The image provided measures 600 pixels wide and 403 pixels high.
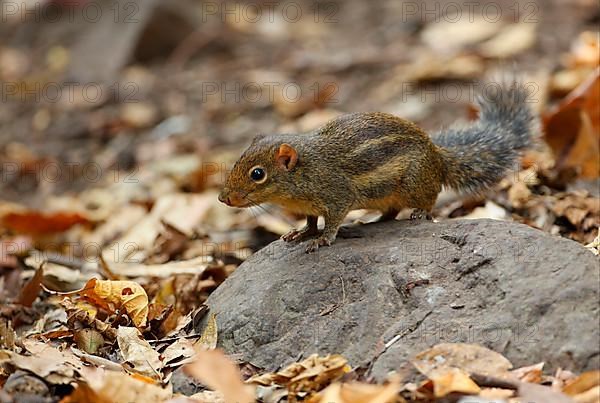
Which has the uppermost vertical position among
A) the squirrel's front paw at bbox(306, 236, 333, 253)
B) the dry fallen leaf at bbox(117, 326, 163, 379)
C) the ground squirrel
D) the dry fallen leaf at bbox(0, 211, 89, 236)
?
the ground squirrel

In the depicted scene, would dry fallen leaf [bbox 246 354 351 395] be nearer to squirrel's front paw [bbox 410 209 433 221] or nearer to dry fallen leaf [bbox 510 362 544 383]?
dry fallen leaf [bbox 510 362 544 383]

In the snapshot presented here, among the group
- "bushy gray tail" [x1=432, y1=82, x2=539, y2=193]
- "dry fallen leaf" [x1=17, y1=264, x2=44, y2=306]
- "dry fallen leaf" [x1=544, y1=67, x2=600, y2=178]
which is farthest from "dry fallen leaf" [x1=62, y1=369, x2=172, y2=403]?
"dry fallen leaf" [x1=544, y1=67, x2=600, y2=178]

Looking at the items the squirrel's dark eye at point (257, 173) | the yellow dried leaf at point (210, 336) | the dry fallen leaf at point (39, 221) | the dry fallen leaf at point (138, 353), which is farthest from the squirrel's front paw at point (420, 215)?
the dry fallen leaf at point (39, 221)

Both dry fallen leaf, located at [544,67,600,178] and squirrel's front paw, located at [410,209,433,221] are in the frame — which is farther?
dry fallen leaf, located at [544,67,600,178]

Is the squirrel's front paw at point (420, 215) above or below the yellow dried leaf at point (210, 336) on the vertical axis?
above

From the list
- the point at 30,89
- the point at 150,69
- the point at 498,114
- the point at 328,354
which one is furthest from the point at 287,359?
the point at 30,89

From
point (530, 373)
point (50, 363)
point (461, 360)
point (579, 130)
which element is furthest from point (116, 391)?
point (579, 130)

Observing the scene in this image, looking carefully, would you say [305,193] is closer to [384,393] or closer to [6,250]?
[384,393]

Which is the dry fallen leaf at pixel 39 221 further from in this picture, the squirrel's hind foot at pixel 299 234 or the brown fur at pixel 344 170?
the squirrel's hind foot at pixel 299 234
